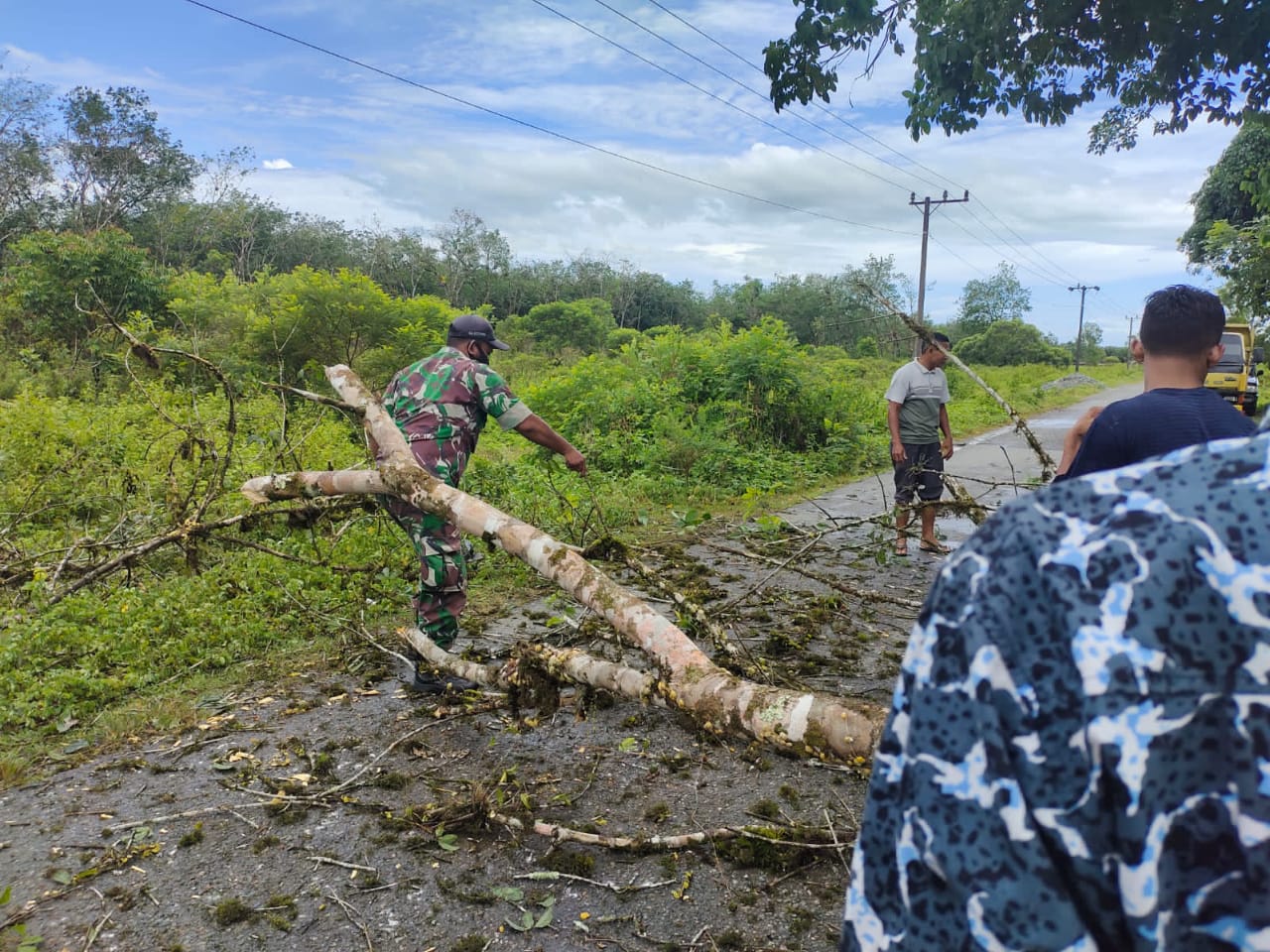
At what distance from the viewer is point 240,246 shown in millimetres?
47812

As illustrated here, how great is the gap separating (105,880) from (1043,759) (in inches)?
135

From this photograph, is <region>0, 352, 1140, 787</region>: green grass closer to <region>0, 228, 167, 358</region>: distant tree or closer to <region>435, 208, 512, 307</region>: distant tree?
<region>0, 228, 167, 358</region>: distant tree

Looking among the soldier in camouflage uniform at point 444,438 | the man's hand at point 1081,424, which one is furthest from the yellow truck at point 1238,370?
the soldier in camouflage uniform at point 444,438

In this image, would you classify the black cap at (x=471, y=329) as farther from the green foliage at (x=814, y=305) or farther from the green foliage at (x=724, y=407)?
the green foliage at (x=814, y=305)

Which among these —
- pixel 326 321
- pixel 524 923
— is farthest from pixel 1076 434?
pixel 326 321

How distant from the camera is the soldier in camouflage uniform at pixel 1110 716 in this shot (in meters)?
0.71

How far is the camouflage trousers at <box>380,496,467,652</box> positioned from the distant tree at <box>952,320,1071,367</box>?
2287 inches

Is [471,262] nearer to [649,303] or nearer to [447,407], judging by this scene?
[649,303]

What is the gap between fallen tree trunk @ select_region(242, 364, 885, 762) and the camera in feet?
6.90

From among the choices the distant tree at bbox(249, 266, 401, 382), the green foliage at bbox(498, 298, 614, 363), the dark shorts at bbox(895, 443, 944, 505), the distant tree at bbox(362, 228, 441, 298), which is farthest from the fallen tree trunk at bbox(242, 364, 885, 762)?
the distant tree at bbox(362, 228, 441, 298)

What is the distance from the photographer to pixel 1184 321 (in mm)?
2830

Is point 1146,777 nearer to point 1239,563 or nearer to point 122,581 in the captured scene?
point 1239,563

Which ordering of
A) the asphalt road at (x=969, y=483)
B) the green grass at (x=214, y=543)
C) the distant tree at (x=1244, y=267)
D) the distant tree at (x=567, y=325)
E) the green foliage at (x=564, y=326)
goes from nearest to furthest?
the green grass at (x=214, y=543)
the asphalt road at (x=969, y=483)
the distant tree at (x=1244, y=267)
the green foliage at (x=564, y=326)
the distant tree at (x=567, y=325)

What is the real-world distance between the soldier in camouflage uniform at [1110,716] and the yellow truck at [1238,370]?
2321 cm
